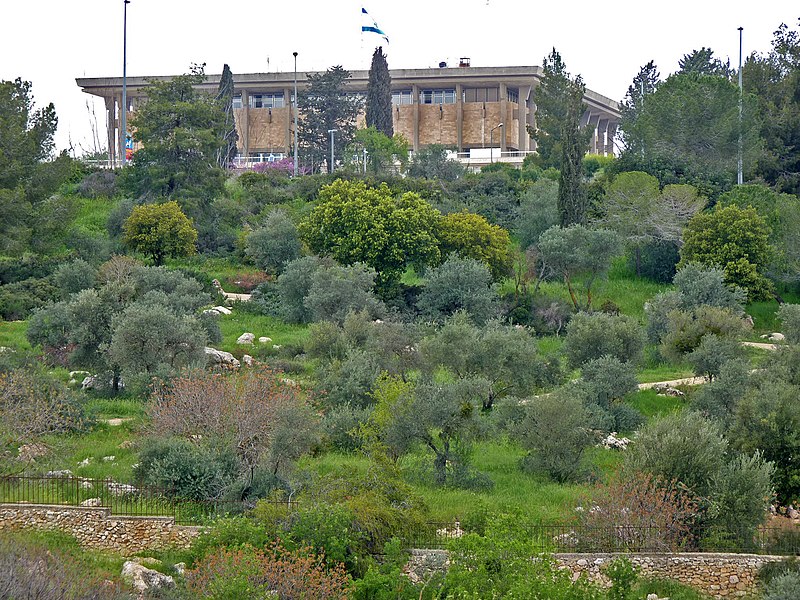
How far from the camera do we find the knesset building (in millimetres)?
86625

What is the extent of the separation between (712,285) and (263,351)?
1615 cm

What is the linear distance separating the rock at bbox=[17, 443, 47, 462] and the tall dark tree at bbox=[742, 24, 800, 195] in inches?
1689

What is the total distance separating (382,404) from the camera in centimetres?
3147

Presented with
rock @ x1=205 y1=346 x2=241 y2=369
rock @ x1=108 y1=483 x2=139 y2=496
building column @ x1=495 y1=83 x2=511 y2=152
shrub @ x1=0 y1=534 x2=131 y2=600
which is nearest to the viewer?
shrub @ x1=0 y1=534 x2=131 y2=600

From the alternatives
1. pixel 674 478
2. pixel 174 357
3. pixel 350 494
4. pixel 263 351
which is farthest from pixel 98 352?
pixel 674 478

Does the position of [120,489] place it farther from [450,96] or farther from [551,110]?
[450,96]

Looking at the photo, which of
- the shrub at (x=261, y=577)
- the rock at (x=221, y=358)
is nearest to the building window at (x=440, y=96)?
the rock at (x=221, y=358)

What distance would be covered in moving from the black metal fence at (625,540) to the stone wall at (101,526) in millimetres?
4707

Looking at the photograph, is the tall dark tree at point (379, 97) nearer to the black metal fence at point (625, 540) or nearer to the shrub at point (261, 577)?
the black metal fence at point (625, 540)

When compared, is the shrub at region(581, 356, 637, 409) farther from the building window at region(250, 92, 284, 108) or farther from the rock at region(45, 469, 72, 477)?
the building window at region(250, 92, 284, 108)

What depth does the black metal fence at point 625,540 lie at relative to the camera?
24719 millimetres

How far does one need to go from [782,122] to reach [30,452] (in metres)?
46.3

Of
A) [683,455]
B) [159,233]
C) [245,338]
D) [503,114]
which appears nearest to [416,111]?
[503,114]

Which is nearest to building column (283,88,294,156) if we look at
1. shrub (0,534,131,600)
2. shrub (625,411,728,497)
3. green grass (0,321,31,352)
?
green grass (0,321,31,352)
